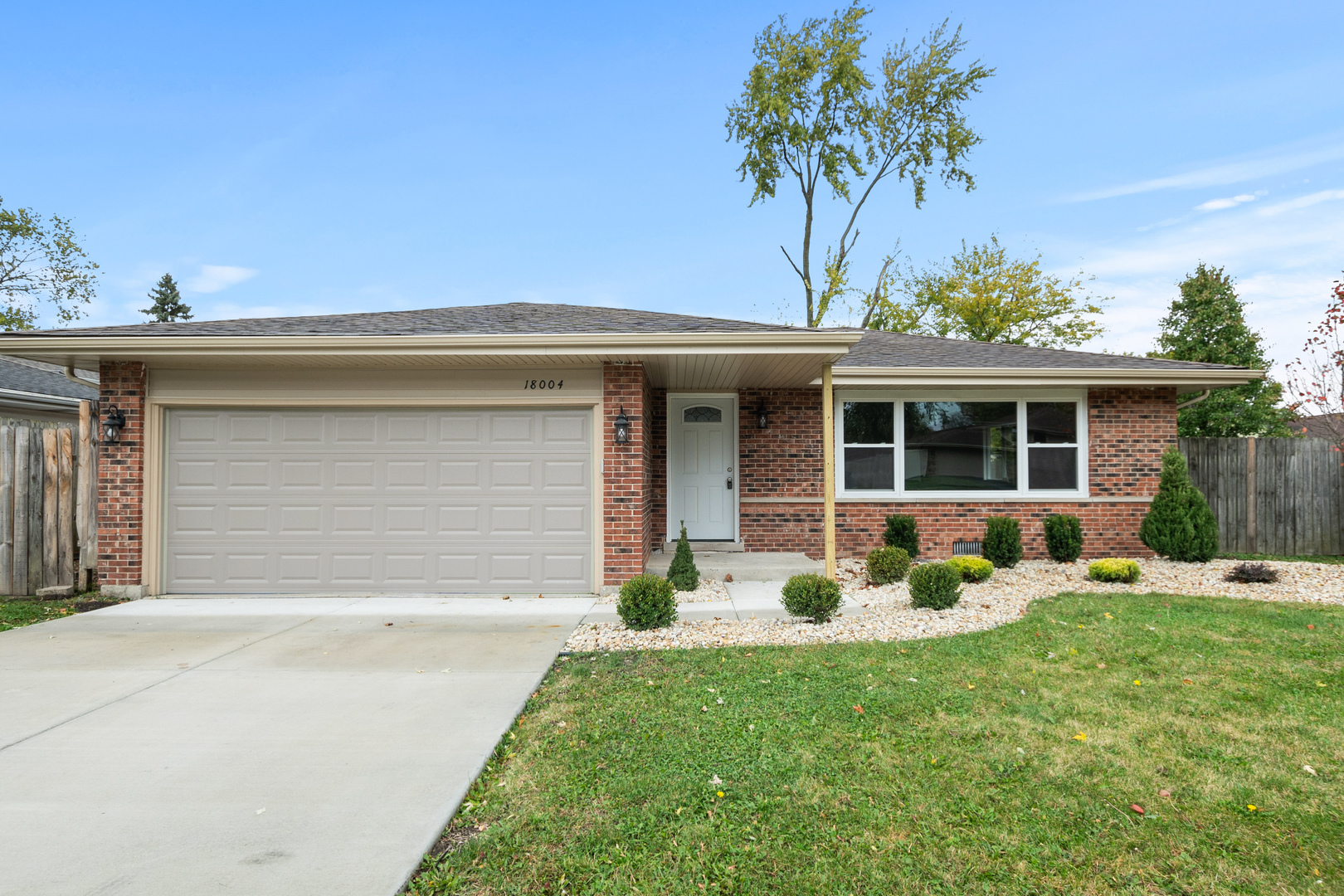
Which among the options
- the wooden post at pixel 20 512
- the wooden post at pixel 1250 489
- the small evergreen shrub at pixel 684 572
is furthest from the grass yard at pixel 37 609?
the wooden post at pixel 1250 489

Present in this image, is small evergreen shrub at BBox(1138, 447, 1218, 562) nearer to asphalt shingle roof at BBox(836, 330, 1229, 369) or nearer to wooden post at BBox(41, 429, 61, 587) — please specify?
asphalt shingle roof at BBox(836, 330, 1229, 369)

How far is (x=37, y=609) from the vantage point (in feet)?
22.8

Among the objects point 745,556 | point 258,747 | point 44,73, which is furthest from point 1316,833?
point 44,73

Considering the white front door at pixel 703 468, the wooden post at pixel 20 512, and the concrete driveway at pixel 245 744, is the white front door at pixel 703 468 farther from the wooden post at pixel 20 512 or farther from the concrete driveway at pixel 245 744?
the wooden post at pixel 20 512

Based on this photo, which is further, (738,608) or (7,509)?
(7,509)

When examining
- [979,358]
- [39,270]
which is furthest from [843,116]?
[39,270]

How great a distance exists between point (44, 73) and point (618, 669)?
18658 mm

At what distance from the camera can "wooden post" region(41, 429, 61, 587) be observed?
24.5 ft

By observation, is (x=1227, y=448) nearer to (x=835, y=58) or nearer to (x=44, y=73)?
(x=835, y=58)

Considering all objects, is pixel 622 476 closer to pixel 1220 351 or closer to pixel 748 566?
pixel 748 566

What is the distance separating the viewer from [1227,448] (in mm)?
10945

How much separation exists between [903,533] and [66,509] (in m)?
10.3

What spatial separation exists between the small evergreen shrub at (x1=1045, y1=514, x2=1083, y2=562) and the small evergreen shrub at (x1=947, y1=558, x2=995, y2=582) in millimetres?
1843

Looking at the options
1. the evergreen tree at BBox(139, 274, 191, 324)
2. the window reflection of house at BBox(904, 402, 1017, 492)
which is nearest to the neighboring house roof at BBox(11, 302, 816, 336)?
the window reflection of house at BBox(904, 402, 1017, 492)
